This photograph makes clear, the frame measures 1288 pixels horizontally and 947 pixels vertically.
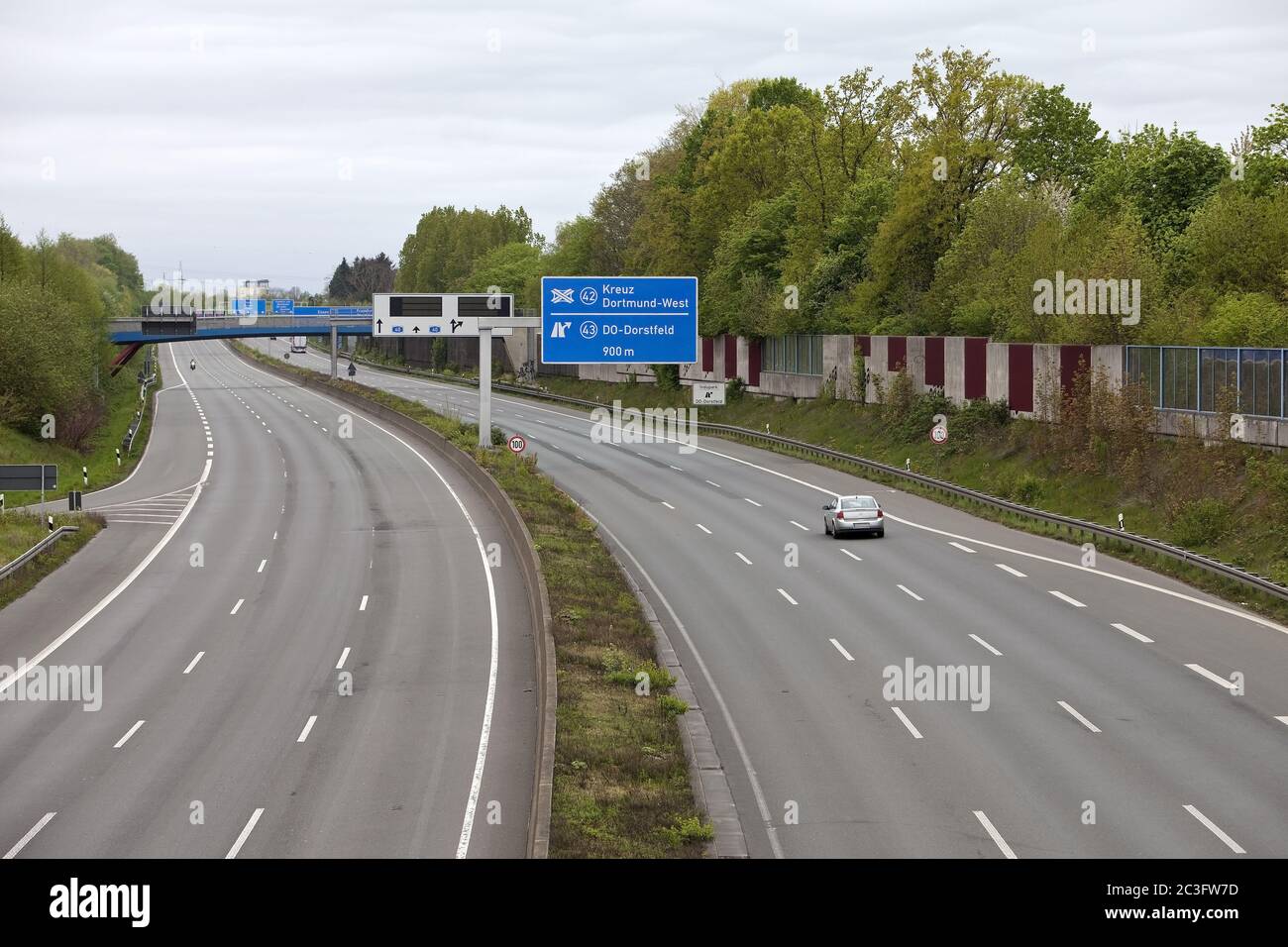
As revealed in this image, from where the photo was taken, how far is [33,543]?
137ft

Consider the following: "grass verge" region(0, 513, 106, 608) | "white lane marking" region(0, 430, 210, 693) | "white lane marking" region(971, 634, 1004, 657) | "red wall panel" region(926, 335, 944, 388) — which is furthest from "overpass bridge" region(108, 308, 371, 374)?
"white lane marking" region(971, 634, 1004, 657)

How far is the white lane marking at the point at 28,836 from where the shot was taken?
17.3 meters

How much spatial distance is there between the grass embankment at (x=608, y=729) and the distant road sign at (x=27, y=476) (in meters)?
18.2

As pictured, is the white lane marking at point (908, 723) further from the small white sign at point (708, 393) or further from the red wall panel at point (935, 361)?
the small white sign at point (708, 393)

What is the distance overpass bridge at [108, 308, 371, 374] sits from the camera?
120750 mm

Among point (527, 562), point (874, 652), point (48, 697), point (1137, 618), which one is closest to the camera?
point (48, 697)

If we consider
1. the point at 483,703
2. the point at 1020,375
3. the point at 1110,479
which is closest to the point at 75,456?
the point at 1020,375

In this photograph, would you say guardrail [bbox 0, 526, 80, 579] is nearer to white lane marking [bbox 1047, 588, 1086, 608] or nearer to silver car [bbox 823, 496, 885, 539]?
silver car [bbox 823, 496, 885, 539]

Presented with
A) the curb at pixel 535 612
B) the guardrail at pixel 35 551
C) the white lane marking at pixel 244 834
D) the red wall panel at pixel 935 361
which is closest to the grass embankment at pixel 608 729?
the curb at pixel 535 612

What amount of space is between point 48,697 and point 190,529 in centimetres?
2198

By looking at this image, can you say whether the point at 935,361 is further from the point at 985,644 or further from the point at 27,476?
the point at 27,476
